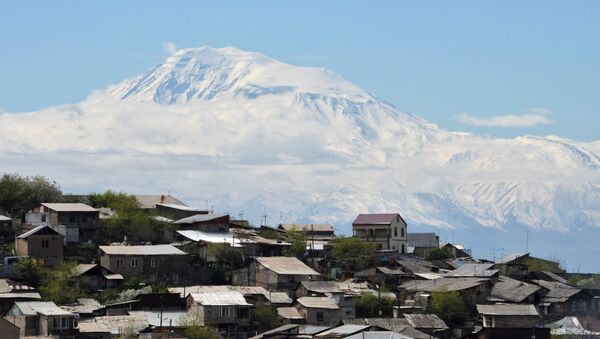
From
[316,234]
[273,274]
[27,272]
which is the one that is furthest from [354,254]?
[27,272]

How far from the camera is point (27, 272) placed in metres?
79.8

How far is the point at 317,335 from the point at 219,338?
4436 millimetres

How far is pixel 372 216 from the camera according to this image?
106 metres

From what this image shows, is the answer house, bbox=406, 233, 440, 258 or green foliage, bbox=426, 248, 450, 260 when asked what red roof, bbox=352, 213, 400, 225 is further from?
green foliage, bbox=426, 248, 450, 260

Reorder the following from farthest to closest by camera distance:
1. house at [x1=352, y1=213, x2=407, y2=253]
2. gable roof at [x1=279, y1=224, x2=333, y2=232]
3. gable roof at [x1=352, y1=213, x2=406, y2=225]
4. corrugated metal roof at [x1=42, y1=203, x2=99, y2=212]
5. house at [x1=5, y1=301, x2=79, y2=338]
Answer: gable roof at [x1=279, y1=224, x2=333, y2=232], gable roof at [x1=352, y1=213, x2=406, y2=225], house at [x1=352, y1=213, x2=407, y2=253], corrugated metal roof at [x1=42, y1=203, x2=99, y2=212], house at [x1=5, y1=301, x2=79, y2=338]

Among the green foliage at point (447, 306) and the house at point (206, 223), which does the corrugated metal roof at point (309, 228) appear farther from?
the green foliage at point (447, 306)

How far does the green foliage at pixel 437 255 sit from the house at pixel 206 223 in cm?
1470

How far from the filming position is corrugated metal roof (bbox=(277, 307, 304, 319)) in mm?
77688

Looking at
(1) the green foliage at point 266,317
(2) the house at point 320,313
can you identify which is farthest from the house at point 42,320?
(2) the house at point 320,313

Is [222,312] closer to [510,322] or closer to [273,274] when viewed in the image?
[273,274]

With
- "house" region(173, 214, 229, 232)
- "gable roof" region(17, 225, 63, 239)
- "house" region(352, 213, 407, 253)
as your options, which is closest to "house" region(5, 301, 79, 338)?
"gable roof" region(17, 225, 63, 239)

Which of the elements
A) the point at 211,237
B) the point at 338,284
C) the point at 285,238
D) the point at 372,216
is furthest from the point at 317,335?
the point at 372,216

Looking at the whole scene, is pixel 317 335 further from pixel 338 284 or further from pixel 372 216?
pixel 372 216

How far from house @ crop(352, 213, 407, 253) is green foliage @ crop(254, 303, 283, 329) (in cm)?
2548
